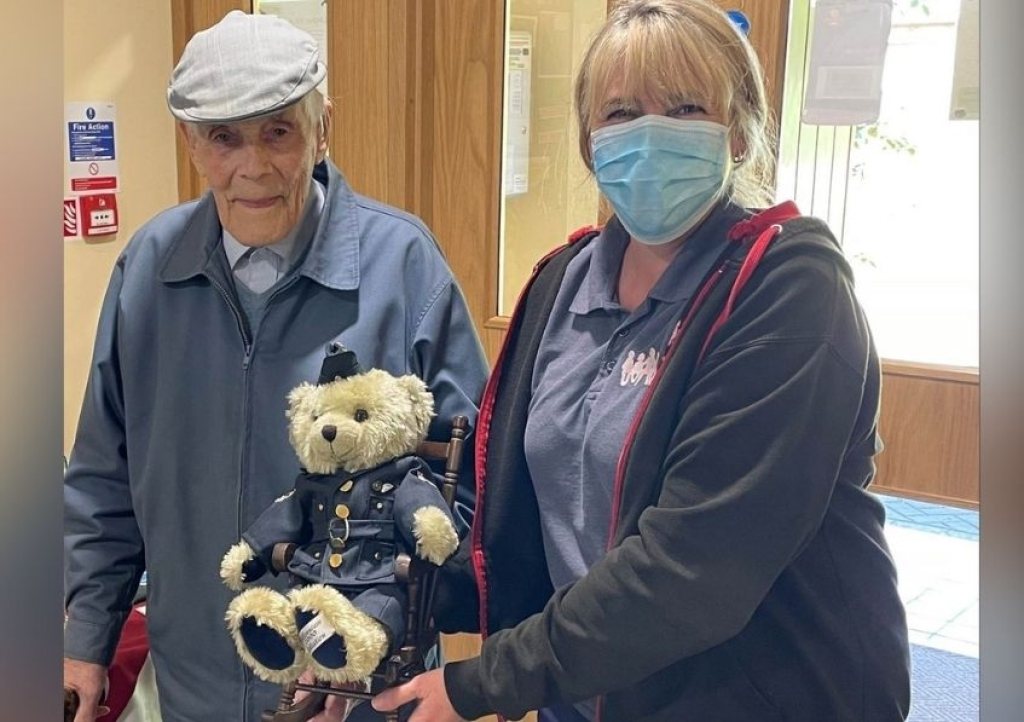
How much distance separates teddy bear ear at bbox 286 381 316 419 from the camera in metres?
1.11

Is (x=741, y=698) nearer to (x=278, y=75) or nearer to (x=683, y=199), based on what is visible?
(x=683, y=199)

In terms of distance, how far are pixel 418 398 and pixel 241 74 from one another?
41 cm

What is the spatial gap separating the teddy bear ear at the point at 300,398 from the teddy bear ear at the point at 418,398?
0.32ft

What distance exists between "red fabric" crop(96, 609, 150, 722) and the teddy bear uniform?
0.44 metres

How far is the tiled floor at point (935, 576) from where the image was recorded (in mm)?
2803

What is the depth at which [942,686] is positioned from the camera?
262 centimetres

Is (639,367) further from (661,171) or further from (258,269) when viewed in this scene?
(258,269)

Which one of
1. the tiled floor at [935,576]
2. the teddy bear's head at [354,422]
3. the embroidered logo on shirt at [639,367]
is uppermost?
the embroidered logo on shirt at [639,367]

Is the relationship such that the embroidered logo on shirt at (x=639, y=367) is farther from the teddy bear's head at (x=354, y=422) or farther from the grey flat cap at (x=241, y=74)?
the grey flat cap at (x=241, y=74)

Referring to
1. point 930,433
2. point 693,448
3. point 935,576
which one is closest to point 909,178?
point 930,433

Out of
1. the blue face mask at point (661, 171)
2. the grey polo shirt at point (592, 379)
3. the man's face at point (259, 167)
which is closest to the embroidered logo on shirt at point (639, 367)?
the grey polo shirt at point (592, 379)

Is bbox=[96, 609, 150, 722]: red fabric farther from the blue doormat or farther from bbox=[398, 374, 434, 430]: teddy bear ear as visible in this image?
the blue doormat

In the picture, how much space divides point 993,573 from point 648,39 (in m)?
0.75

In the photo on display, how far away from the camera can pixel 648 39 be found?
914mm
